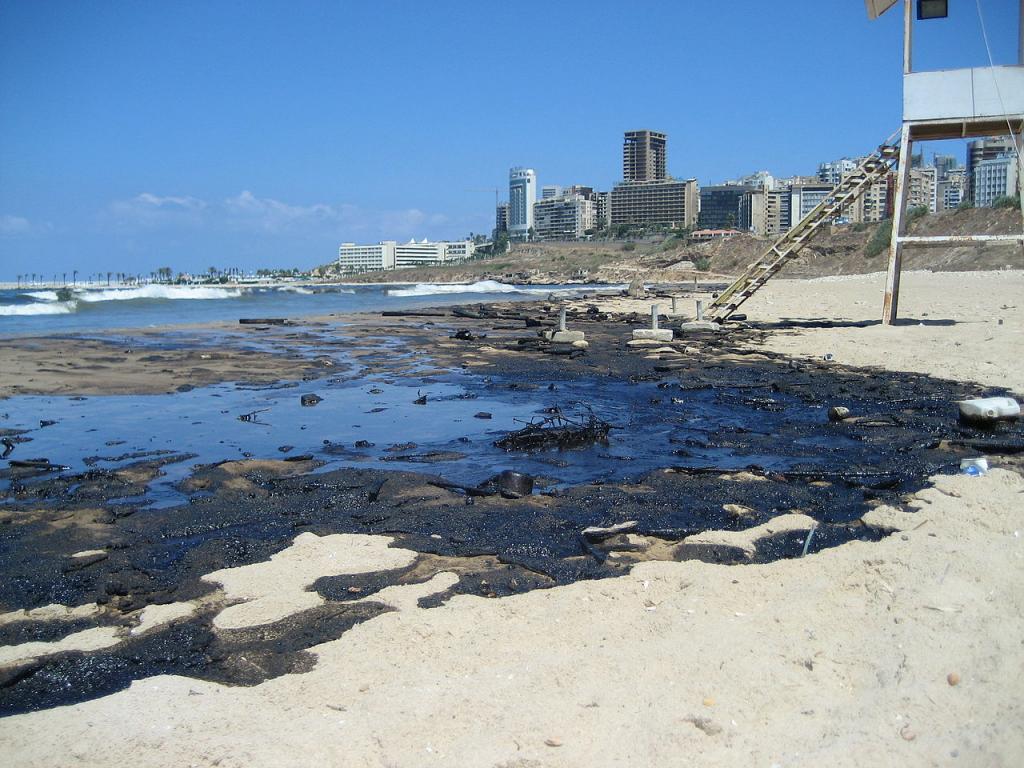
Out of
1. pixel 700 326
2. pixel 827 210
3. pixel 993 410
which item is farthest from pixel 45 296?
pixel 993 410

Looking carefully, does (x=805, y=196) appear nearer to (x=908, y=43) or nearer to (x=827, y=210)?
(x=827, y=210)

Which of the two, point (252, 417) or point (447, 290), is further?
point (447, 290)

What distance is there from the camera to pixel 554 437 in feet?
31.8

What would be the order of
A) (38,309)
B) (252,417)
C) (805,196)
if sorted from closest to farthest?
(252,417), (38,309), (805,196)

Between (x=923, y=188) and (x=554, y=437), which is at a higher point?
(x=923, y=188)

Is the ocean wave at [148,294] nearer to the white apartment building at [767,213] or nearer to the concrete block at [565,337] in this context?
the concrete block at [565,337]

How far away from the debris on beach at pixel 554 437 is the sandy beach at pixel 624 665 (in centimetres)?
341

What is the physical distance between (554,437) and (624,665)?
5671 millimetres

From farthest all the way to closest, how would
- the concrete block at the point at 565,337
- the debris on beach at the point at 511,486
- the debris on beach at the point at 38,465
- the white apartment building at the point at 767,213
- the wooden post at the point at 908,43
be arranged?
1. the white apartment building at the point at 767,213
2. the concrete block at the point at 565,337
3. the wooden post at the point at 908,43
4. the debris on beach at the point at 38,465
5. the debris on beach at the point at 511,486

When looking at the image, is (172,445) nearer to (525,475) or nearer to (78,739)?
(525,475)

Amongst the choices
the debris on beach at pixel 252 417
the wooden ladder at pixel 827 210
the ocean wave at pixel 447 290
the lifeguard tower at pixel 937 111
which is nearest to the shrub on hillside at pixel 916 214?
the ocean wave at pixel 447 290

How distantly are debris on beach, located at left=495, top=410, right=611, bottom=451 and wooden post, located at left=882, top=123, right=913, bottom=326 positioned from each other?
12605 mm

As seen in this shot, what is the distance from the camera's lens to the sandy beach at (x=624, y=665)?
3410 mm

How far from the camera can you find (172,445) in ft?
32.6
